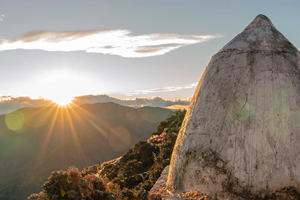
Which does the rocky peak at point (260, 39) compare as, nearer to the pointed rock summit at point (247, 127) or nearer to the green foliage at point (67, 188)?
the pointed rock summit at point (247, 127)

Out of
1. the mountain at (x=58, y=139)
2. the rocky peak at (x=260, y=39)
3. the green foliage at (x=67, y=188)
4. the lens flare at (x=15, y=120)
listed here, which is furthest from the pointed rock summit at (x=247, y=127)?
the lens flare at (x=15, y=120)

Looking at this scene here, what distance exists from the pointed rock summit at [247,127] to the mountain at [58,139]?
25726mm

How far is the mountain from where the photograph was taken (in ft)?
89.9

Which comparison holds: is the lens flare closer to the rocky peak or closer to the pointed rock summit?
the pointed rock summit

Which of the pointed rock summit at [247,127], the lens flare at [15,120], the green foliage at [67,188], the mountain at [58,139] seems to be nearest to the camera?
the pointed rock summit at [247,127]

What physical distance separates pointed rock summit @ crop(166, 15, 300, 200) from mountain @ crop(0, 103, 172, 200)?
25726 mm

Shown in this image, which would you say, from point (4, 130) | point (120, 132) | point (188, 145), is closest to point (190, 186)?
point (188, 145)

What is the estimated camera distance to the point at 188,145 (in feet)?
10.4

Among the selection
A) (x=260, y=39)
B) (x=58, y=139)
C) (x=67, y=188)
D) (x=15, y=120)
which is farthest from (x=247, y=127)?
(x=15, y=120)

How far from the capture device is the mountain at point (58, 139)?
89.9 feet

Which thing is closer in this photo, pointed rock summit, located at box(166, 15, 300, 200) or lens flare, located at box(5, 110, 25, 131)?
pointed rock summit, located at box(166, 15, 300, 200)

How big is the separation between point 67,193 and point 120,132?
3928 centimetres

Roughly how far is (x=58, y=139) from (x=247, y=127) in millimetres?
43455

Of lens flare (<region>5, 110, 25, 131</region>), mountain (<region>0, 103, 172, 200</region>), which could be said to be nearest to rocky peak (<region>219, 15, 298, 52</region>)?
mountain (<region>0, 103, 172, 200</region>)
